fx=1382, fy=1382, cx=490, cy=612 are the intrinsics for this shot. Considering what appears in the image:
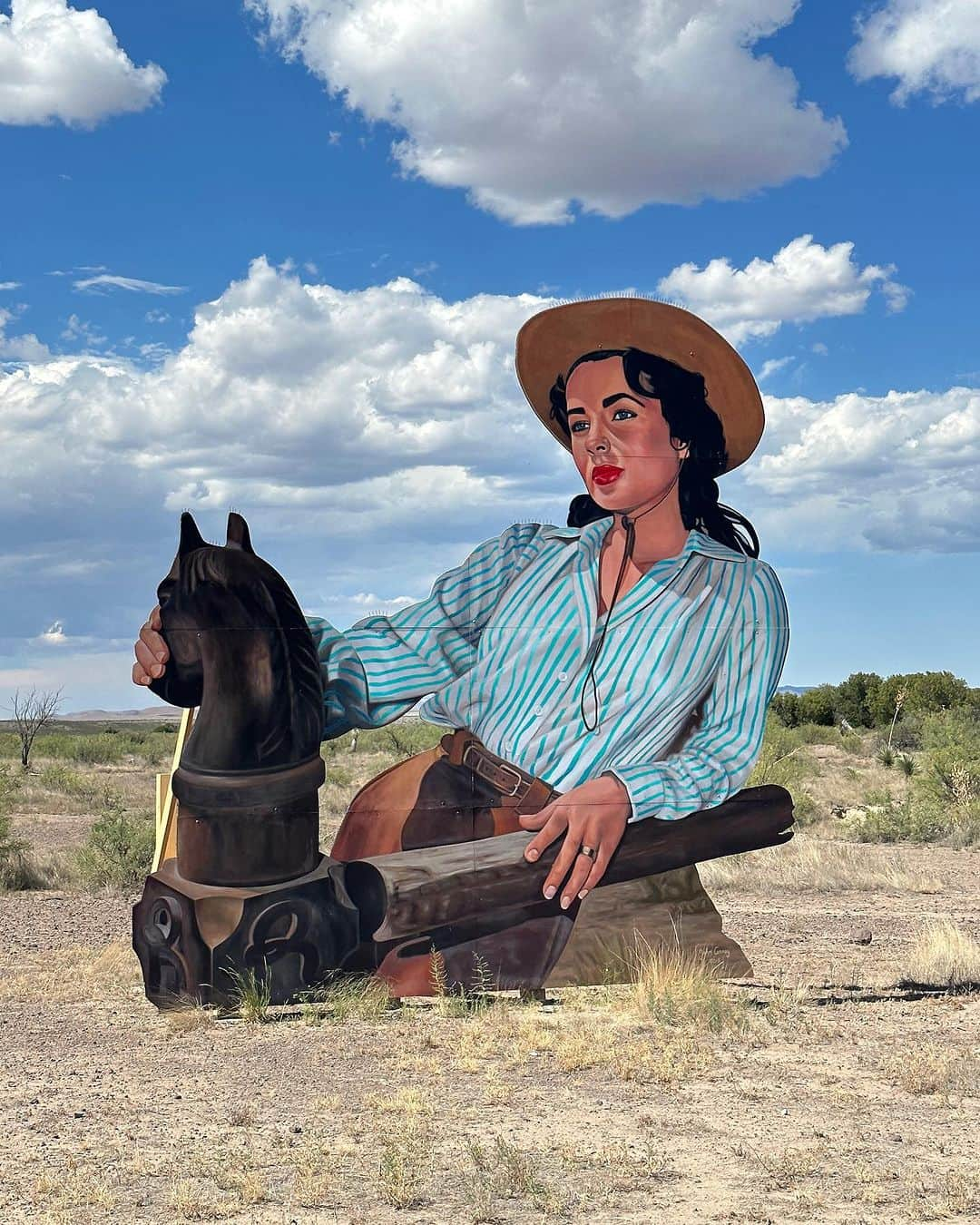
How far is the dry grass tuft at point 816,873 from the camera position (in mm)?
19703

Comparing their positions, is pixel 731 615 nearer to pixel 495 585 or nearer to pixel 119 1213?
pixel 495 585

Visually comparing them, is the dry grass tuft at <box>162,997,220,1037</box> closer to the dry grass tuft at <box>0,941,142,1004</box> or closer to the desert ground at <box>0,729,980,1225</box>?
the desert ground at <box>0,729,980,1225</box>

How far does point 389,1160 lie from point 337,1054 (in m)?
3.11

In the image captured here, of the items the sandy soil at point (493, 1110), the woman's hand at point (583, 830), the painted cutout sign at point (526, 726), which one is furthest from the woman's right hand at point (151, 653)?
the woman's hand at point (583, 830)

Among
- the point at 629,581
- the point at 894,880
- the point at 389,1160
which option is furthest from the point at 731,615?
the point at 894,880

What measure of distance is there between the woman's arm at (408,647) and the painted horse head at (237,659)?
0.31 metres

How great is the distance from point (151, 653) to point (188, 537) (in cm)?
110

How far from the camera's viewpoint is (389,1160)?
25.6 feet

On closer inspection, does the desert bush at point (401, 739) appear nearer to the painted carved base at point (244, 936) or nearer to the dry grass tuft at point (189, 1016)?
the painted carved base at point (244, 936)

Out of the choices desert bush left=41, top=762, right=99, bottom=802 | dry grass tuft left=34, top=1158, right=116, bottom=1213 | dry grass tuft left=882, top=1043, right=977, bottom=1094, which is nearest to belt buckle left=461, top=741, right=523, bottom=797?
dry grass tuft left=882, top=1043, right=977, bottom=1094

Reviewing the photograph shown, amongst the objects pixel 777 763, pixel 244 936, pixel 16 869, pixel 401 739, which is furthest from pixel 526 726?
pixel 777 763

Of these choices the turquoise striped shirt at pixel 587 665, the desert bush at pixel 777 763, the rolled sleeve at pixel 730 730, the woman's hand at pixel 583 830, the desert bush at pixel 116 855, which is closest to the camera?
the woman's hand at pixel 583 830

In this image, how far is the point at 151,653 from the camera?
12.5m

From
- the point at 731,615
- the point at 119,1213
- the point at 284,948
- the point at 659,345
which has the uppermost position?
the point at 659,345
